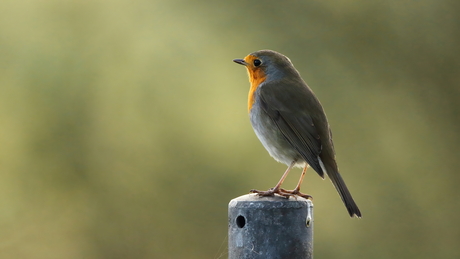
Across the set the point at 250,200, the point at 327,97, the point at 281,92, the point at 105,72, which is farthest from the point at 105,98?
the point at 250,200

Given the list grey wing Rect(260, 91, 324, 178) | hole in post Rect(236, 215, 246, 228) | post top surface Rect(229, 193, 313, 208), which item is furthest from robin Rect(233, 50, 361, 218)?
hole in post Rect(236, 215, 246, 228)

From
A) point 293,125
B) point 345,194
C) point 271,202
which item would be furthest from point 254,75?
point 271,202

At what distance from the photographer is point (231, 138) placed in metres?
9.30

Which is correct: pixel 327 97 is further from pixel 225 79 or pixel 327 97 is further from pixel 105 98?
pixel 105 98

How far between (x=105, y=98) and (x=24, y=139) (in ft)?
4.67

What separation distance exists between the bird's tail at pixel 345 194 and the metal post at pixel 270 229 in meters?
0.58


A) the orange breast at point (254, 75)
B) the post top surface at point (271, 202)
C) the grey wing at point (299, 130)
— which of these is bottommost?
the post top surface at point (271, 202)

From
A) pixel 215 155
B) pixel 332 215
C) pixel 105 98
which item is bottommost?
pixel 332 215

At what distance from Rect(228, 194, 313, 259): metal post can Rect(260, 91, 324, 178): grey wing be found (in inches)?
39.4

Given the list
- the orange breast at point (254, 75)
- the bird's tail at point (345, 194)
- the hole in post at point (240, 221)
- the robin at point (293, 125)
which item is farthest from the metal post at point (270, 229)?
the orange breast at point (254, 75)

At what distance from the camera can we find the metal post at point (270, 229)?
10.3 ft

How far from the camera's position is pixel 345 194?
3867 millimetres

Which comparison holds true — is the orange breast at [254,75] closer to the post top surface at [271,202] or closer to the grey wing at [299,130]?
the grey wing at [299,130]

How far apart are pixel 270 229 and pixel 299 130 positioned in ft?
4.47
